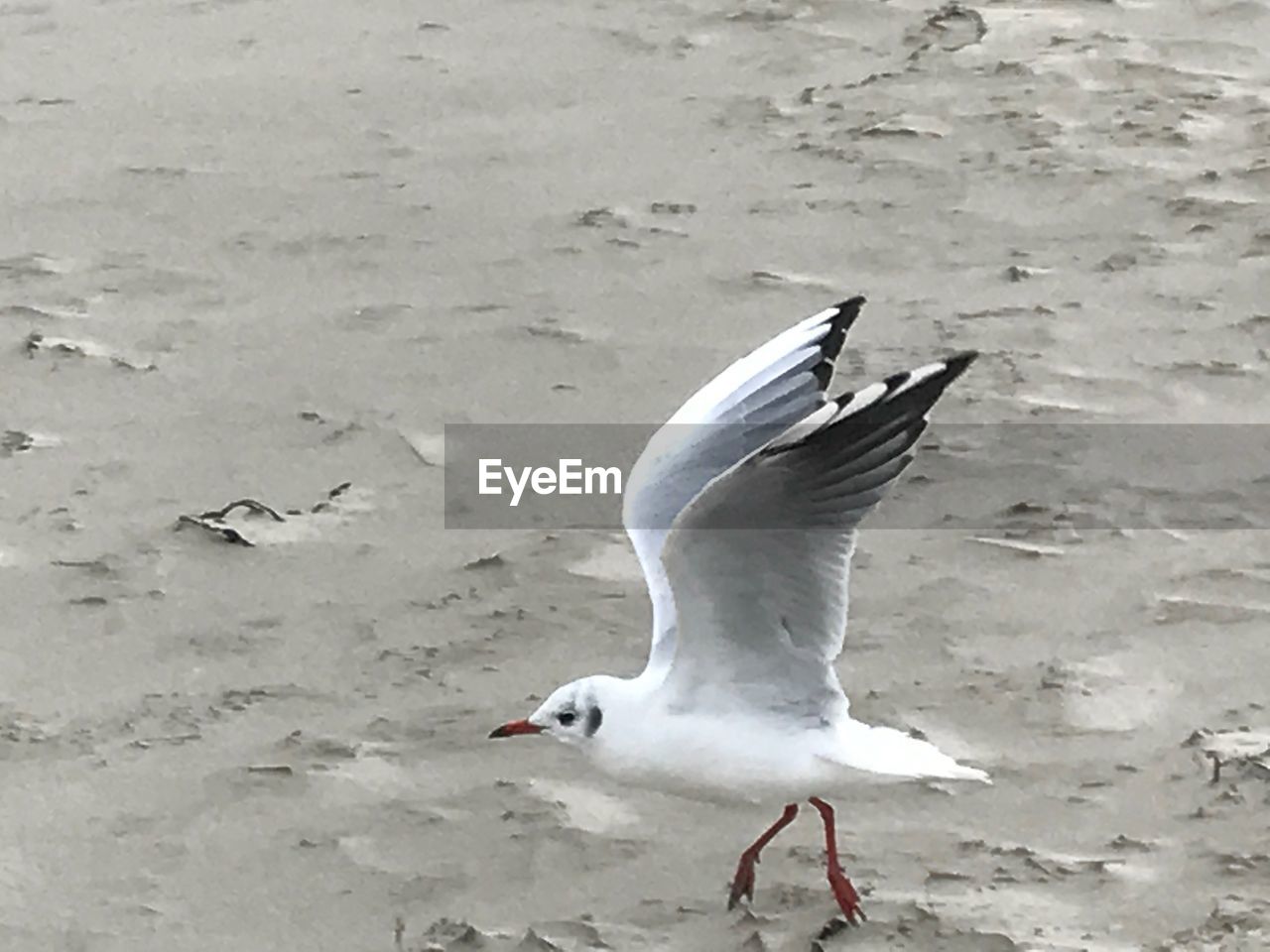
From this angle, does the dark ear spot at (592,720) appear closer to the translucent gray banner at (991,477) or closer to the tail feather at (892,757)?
the tail feather at (892,757)

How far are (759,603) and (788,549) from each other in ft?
0.33

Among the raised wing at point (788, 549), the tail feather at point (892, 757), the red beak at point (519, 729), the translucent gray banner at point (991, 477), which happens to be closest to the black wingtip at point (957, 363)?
the raised wing at point (788, 549)

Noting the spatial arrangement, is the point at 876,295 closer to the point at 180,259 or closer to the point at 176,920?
the point at 180,259

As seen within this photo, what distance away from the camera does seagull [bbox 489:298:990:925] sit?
286 centimetres

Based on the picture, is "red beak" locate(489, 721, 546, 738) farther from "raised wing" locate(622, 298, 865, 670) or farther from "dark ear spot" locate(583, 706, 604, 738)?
"raised wing" locate(622, 298, 865, 670)

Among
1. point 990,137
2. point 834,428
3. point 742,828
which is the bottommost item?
point 742,828

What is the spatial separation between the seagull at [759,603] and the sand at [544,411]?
0.22 meters

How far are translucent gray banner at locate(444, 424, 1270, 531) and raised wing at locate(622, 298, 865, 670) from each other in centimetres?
84

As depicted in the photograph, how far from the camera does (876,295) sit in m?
5.02

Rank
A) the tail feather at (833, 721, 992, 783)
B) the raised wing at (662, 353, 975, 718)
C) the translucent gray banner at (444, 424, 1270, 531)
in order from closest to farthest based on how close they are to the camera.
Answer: the raised wing at (662, 353, 975, 718) → the tail feather at (833, 721, 992, 783) → the translucent gray banner at (444, 424, 1270, 531)

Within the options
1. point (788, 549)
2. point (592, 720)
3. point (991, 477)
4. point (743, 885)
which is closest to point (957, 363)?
point (788, 549)

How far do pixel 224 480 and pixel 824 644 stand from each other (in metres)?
1.63

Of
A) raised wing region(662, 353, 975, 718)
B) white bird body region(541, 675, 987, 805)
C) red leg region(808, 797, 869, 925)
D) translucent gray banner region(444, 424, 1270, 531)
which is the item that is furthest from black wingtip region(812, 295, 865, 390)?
translucent gray banner region(444, 424, 1270, 531)

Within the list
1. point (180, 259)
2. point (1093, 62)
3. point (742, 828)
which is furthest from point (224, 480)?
point (1093, 62)
